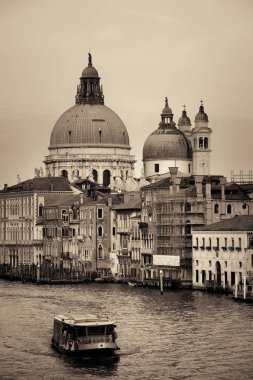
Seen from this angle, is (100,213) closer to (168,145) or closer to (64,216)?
(64,216)

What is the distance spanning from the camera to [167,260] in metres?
90.6

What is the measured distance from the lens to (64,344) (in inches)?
2212

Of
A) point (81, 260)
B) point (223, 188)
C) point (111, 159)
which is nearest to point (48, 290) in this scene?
point (223, 188)

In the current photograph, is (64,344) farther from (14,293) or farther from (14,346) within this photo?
(14,293)

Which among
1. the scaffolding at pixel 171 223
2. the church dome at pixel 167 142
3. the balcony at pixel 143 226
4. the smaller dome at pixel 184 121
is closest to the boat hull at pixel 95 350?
the scaffolding at pixel 171 223

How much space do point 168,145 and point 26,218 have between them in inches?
483

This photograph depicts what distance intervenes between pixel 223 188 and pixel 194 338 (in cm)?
2984

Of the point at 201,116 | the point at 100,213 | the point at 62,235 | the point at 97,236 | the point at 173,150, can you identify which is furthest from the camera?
the point at 173,150

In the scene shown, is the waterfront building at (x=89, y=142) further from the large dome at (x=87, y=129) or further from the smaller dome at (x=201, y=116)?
the smaller dome at (x=201, y=116)

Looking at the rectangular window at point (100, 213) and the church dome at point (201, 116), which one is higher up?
the church dome at point (201, 116)

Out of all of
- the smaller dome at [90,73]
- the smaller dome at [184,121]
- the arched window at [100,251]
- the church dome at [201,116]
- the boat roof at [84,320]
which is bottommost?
the boat roof at [84,320]

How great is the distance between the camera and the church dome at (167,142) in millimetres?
124438

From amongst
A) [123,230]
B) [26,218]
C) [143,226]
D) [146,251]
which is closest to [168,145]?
[26,218]

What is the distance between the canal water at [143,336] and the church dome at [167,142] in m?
41.4
